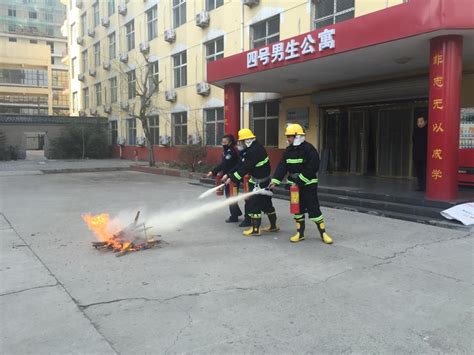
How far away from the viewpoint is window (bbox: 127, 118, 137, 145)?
2861cm

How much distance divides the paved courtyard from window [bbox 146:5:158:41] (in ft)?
62.6

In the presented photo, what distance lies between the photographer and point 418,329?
11.7 ft

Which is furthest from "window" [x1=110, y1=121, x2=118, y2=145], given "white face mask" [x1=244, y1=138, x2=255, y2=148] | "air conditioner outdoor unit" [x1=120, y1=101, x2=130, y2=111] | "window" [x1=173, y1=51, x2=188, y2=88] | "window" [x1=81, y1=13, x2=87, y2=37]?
"white face mask" [x1=244, y1=138, x2=255, y2=148]

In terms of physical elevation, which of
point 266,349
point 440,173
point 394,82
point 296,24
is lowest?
point 266,349

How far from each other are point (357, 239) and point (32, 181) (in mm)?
13033

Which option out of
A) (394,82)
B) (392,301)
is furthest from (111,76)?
(392,301)

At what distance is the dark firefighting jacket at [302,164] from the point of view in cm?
636

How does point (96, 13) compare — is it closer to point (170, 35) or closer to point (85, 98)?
point (85, 98)

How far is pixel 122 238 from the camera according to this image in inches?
245

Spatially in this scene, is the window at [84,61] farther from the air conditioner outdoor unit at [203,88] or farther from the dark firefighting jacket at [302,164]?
the dark firefighting jacket at [302,164]

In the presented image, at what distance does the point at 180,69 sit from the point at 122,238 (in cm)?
1699

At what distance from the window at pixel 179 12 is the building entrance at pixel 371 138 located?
34.9 ft

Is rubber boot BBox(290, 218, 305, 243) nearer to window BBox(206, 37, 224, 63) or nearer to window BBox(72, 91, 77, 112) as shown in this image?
window BBox(206, 37, 224, 63)

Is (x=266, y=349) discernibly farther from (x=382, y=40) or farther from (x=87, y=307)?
(x=382, y=40)
